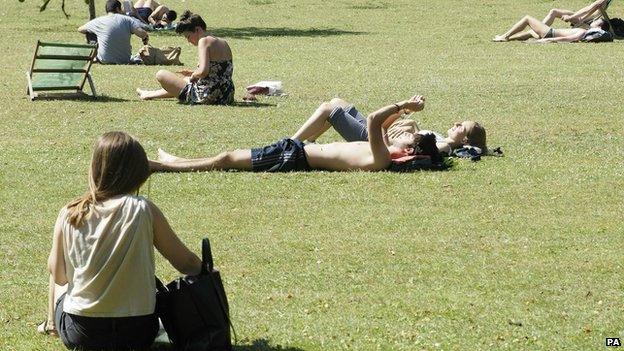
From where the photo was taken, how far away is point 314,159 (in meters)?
11.2

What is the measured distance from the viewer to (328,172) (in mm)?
11141

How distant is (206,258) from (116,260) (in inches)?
16.6

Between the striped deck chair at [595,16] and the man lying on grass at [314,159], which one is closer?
the man lying on grass at [314,159]

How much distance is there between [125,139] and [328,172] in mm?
5648

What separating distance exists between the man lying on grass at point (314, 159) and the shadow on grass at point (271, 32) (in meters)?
17.0

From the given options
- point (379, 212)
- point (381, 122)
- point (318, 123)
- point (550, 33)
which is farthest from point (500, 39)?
point (379, 212)

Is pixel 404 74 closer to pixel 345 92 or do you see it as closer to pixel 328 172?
pixel 345 92

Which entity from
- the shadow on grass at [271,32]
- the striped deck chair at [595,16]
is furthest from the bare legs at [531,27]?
the shadow on grass at [271,32]

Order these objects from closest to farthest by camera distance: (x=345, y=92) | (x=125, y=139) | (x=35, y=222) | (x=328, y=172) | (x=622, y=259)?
(x=125, y=139)
(x=622, y=259)
(x=35, y=222)
(x=328, y=172)
(x=345, y=92)

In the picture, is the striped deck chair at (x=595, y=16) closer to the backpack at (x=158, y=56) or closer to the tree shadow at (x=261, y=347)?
the backpack at (x=158, y=56)

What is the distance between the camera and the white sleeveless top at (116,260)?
560cm

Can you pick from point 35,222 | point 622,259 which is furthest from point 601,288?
point 35,222

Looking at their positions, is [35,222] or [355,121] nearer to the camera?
[35,222]

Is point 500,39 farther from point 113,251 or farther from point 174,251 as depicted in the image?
point 113,251
